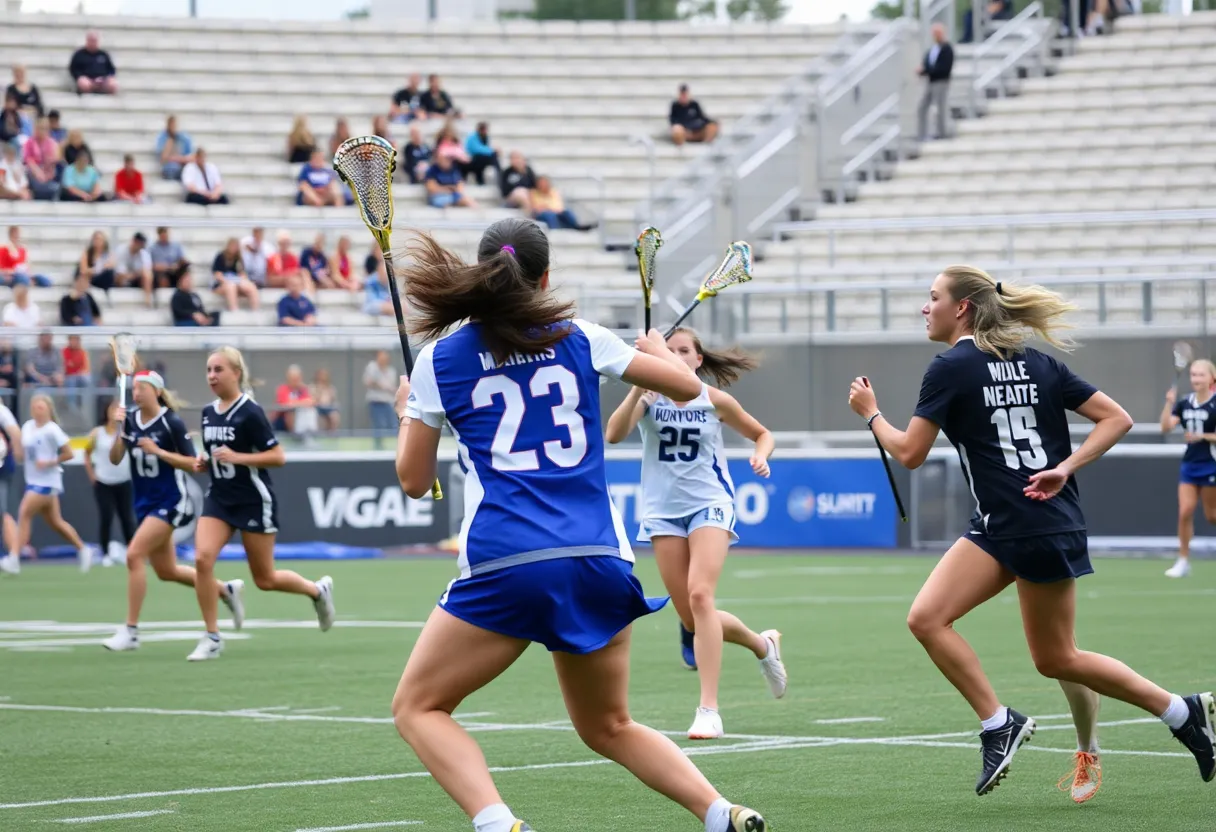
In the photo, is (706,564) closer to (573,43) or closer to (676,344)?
(676,344)

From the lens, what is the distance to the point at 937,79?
31.2 metres

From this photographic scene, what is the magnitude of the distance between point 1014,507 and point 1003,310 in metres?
0.78

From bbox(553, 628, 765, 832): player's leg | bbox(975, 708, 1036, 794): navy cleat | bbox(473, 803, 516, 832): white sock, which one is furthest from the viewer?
bbox(975, 708, 1036, 794): navy cleat

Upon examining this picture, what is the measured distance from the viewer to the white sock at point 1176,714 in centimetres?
727

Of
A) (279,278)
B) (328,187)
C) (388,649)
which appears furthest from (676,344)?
(328,187)

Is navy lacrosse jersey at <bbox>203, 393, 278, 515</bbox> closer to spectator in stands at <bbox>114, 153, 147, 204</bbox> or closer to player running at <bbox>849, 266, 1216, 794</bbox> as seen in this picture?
player running at <bbox>849, 266, 1216, 794</bbox>

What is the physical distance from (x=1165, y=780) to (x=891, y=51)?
1038 inches

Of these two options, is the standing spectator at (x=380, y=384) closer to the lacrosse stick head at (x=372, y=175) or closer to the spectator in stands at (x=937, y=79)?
the spectator in stands at (x=937, y=79)

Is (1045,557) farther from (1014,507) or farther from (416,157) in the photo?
(416,157)

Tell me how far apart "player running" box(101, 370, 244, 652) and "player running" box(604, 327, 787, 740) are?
4.34m

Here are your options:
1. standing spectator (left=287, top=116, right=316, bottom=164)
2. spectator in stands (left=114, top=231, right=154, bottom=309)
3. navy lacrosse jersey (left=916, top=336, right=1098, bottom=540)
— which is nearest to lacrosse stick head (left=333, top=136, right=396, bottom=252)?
navy lacrosse jersey (left=916, top=336, right=1098, bottom=540)

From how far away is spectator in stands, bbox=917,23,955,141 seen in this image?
30750 millimetres

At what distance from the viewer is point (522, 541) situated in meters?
5.39

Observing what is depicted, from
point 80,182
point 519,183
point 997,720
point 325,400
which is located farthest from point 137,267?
point 997,720
